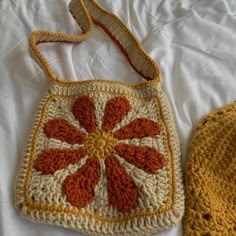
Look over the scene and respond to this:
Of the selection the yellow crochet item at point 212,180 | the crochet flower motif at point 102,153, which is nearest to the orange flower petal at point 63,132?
the crochet flower motif at point 102,153

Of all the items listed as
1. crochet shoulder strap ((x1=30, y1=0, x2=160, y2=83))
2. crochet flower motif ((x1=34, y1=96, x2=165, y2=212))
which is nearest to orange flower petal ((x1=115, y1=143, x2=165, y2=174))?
crochet flower motif ((x1=34, y1=96, x2=165, y2=212))

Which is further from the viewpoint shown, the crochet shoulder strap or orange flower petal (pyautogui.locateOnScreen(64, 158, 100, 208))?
the crochet shoulder strap

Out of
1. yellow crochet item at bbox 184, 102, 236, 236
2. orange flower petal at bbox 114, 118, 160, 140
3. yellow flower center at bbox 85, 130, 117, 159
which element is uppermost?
yellow flower center at bbox 85, 130, 117, 159

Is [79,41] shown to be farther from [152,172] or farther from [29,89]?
[152,172]

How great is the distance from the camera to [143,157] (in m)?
0.57

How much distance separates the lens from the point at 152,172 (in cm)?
56

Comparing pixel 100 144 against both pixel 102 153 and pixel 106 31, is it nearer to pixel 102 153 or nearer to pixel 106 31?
pixel 102 153

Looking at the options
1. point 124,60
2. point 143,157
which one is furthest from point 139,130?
point 124,60

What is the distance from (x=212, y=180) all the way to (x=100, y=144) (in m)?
0.19

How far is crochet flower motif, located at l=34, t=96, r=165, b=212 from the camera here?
1.75ft

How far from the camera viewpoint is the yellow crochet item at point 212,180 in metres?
0.54

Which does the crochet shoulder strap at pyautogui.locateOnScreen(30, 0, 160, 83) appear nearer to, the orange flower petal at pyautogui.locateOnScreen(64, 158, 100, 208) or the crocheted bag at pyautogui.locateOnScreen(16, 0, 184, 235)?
the crocheted bag at pyautogui.locateOnScreen(16, 0, 184, 235)

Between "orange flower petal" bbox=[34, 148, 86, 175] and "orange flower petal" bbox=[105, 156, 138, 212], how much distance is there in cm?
5

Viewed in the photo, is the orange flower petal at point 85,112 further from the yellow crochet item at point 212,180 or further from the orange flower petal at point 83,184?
the yellow crochet item at point 212,180
